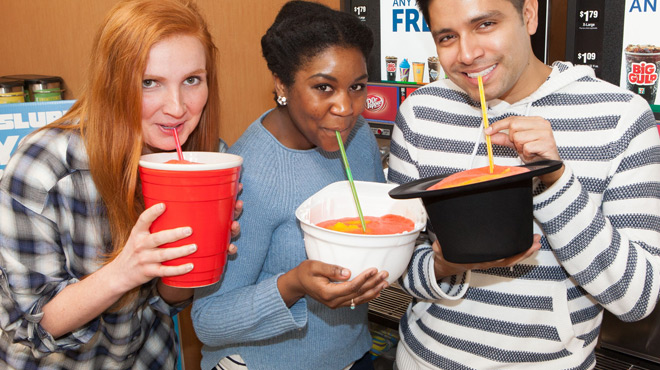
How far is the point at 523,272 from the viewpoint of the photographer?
1.17 metres

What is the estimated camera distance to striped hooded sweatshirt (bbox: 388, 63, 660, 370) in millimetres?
1053

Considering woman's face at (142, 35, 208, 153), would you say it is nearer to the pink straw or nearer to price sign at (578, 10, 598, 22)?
the pink straw

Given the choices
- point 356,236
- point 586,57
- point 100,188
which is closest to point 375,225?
point 356,236

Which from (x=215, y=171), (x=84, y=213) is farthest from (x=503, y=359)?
(x=84, y=213)

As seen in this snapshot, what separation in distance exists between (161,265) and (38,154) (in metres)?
0.32

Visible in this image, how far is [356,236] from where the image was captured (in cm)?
99

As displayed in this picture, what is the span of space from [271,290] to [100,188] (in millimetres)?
370

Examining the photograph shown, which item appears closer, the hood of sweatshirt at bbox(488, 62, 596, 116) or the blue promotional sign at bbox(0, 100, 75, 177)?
the hood of sweatshirt at bbox(488, 62, 596, 116)

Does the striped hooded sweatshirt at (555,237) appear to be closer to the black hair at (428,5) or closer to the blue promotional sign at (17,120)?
the black hair at (428,5)

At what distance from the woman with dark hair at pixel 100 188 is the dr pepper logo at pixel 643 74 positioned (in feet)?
3.64

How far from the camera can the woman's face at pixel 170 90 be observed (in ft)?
3.66

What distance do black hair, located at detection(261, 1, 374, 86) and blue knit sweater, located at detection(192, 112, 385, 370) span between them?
0.15 metres

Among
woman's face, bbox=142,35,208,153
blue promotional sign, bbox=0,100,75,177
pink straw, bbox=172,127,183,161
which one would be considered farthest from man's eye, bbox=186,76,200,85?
blue promotional sign, bbox=0,100,75,177

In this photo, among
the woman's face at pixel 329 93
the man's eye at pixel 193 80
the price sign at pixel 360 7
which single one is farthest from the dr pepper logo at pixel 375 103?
the man's eye at pixel 193 80
